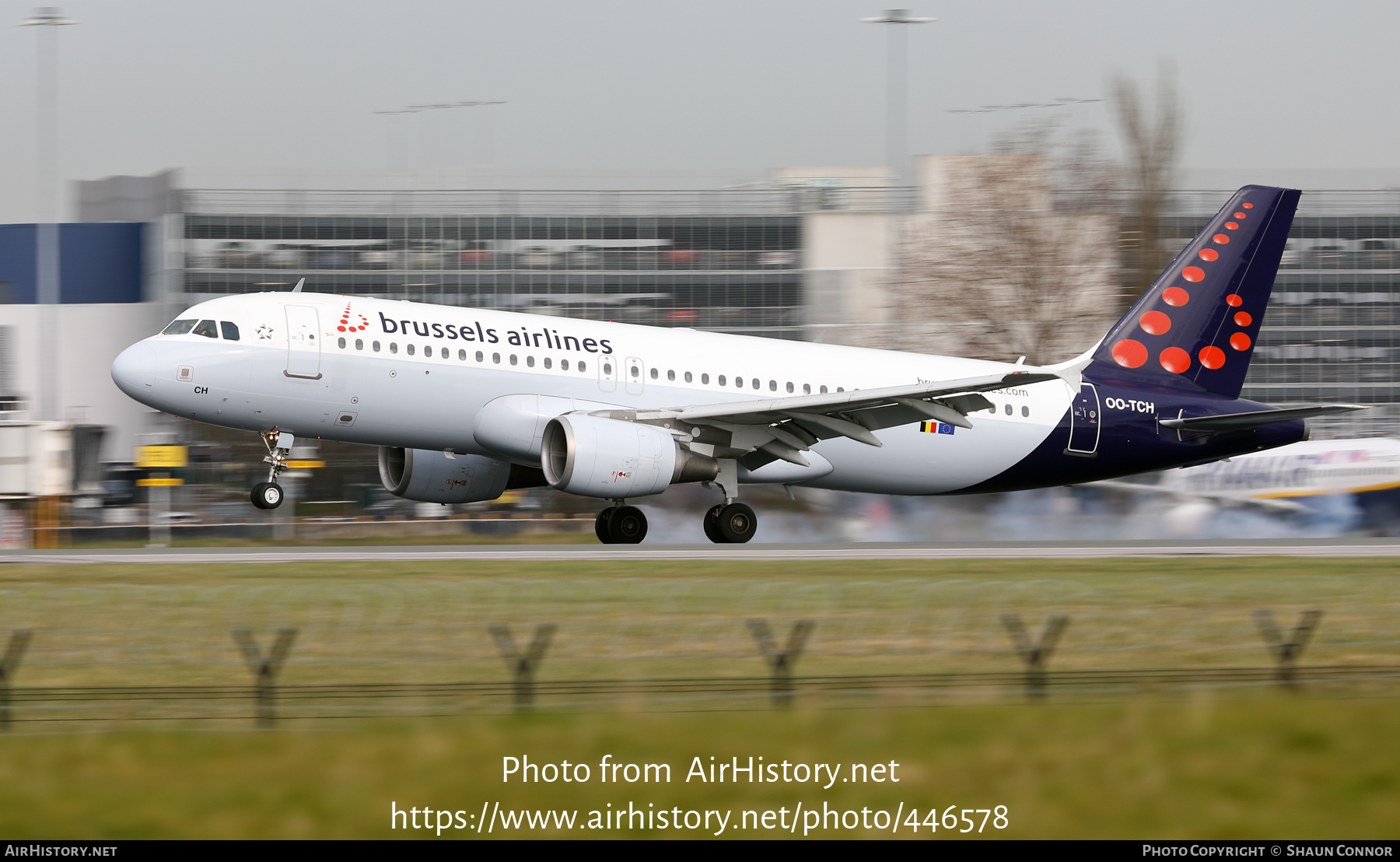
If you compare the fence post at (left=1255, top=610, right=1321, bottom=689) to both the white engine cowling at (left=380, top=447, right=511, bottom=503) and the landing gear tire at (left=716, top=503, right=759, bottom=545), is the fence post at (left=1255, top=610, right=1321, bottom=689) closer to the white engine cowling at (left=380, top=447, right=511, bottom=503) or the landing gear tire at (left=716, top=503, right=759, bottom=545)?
the landing gear tire at (left=716, top=503, right=759, bottom=545)

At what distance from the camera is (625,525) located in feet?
90.4

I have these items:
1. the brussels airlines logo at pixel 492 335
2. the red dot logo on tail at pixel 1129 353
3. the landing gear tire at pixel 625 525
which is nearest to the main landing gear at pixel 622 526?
the landing gear tire at pixel 625 525

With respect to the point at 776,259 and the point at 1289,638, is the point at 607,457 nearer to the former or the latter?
the point at 1289,638

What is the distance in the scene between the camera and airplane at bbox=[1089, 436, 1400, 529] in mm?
33656

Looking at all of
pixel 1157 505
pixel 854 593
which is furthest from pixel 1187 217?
pixel 854 593

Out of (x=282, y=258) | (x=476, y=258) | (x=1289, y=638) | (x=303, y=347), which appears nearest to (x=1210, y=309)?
(x=303, y=347)

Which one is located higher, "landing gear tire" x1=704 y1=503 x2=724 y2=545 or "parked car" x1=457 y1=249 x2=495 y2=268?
"parked car" x1=457 y1=249 x2=495 y2=268

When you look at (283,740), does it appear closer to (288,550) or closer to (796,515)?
(288,550)

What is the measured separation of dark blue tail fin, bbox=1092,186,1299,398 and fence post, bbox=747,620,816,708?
2183 cm

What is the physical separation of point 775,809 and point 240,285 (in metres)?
73.1

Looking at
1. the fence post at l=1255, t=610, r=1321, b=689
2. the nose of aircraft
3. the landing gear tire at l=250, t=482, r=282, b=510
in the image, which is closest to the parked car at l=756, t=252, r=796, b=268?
the landing gear tire at l=250, t=482, r=282, b=510

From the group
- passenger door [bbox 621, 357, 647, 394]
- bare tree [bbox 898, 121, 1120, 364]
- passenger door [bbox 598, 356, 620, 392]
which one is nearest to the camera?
passenger door [bbox 598, 356, 620, 392]

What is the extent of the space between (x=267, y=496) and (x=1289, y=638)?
59.9ft

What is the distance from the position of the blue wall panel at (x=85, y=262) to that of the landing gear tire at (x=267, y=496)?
5685 cm
